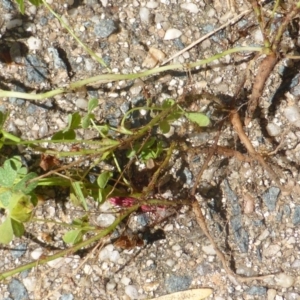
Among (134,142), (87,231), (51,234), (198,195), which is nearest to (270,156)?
(198,195)

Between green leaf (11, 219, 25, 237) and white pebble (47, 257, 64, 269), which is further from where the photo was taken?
white pebble (47, 257, 64, 269)

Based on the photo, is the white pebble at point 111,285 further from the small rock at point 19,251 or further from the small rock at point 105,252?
the small rock at point 19,251

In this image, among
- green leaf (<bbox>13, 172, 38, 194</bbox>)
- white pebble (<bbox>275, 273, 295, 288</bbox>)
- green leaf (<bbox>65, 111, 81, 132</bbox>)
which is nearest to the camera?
green leaf (<bbox>13, 172, 38, 194</bbox>)

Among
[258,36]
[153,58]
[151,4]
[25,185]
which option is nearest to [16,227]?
[25,185]

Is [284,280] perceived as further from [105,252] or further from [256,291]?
[105,252]

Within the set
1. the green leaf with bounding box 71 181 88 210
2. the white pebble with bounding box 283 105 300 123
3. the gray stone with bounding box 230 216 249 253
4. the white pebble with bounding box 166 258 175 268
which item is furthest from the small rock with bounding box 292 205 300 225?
the green leaf with bounding box 71 181 88 210

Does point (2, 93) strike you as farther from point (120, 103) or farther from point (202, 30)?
point (202, 30)

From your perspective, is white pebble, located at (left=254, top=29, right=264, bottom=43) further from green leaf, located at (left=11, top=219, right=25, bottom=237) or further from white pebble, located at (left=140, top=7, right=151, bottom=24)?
green leaf, located at (left=11, top=219, right=25, bottom=237)
